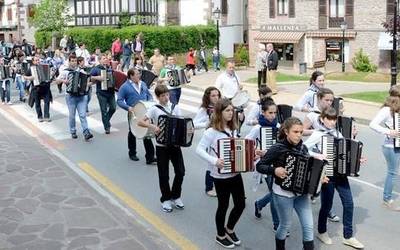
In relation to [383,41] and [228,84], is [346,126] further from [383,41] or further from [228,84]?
[383,41]

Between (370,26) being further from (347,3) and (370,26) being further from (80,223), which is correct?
(80,223)

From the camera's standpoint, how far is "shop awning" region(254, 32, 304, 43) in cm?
4109

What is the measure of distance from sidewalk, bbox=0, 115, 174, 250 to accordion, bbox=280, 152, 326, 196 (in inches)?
78.9

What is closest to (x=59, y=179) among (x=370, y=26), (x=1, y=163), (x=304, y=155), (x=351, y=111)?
(x=1, y=163)

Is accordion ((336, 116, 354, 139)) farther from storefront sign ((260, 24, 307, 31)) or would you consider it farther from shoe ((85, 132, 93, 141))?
storefront sign ((260, 24, 307, 31))

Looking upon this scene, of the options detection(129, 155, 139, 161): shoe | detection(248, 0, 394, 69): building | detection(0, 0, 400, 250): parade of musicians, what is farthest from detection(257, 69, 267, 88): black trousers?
detection(248, 0, 394, 69): building

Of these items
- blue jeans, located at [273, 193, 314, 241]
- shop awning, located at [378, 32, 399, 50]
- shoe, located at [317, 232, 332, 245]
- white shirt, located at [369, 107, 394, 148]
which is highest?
shop awning, located at [378, 32, 399, 50]

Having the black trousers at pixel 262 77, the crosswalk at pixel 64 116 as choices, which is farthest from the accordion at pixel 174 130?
the black trousers at pixel 262 77

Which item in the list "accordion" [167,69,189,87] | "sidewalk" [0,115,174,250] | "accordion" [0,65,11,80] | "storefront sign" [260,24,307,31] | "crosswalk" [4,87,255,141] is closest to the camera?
"sidewalk" [0,115,174,250]

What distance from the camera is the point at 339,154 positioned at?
23.6 ft

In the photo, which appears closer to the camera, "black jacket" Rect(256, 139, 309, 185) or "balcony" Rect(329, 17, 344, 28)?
"black jacket" Rect(256, 139, 309, 185)

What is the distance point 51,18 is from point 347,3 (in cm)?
2281

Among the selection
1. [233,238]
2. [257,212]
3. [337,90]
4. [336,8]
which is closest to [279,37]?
[336,8]

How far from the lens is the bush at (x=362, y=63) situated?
36.7 metres
